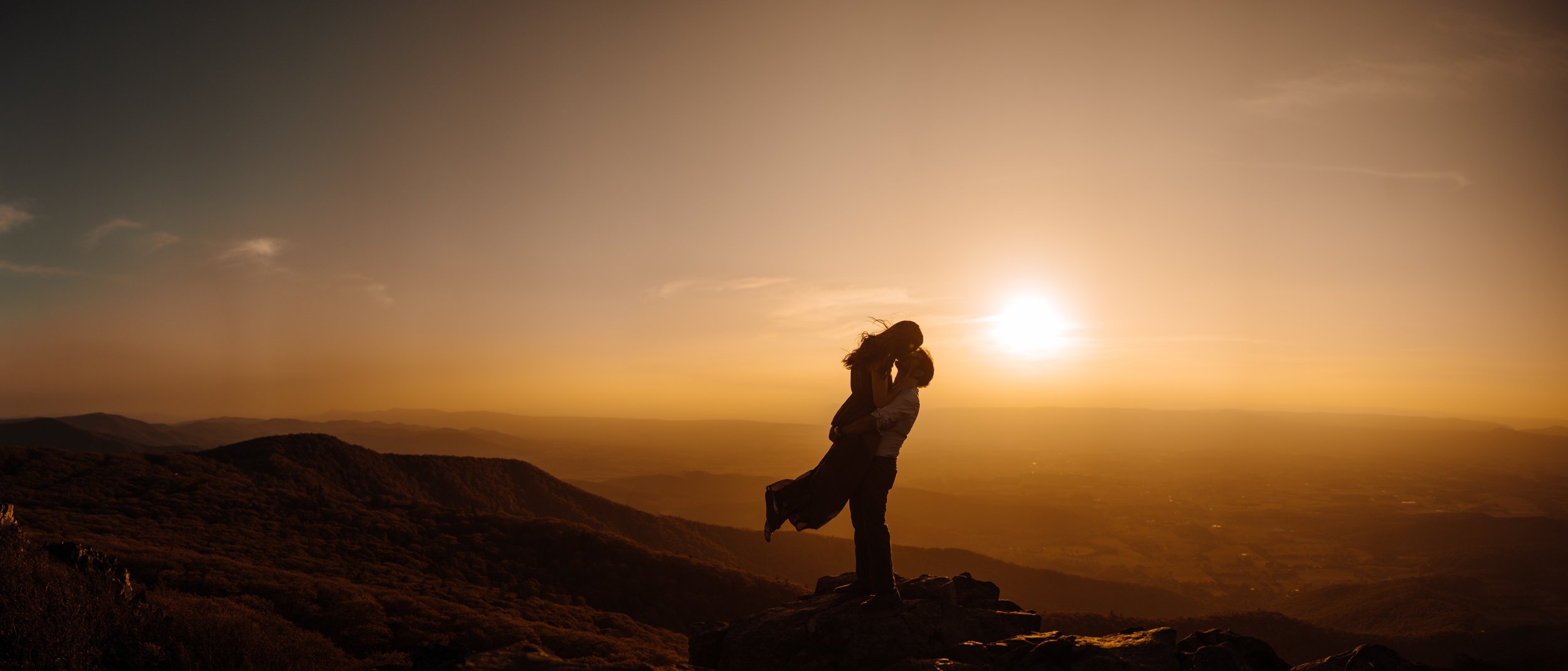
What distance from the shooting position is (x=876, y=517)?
295 inches

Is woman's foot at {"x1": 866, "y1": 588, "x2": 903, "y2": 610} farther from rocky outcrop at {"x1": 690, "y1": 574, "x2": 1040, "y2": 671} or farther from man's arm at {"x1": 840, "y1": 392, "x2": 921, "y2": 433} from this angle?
man's arm at {"x1": 840, "y1": 392, "x2": 921, "y2": 433}

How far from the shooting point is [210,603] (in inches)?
475

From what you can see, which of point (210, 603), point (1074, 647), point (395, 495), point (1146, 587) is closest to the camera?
point (1074, 647)

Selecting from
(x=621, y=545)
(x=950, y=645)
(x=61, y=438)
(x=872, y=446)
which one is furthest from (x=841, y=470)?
(x=61, y=438)

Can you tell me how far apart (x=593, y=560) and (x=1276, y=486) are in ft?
645

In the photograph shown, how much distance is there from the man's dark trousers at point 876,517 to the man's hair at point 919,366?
961mm

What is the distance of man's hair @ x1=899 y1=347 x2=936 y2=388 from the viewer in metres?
7.39

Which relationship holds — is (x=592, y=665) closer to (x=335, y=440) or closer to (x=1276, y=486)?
(x=335, y=440)

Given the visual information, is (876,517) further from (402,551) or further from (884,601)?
(402,551)

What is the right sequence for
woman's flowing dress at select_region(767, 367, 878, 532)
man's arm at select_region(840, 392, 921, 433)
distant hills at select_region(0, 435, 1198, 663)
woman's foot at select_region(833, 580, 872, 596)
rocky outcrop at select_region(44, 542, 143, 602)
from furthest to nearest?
distant hills at select_region(0, 435, 1198, 663), rocky outcrop at select_region(44, 542, 143, 602), woman's foot at select_region(833, 580, 872, 596), woman's flowing dress at select_region(767, 367, 878, 532), man's arm at select_region(840, 392, 921, 433)

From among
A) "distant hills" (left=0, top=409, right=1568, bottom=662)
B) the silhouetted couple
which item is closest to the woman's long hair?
the silhouetted couple

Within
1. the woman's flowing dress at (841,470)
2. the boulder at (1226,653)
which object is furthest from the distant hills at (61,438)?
the boulder at (1226,653)

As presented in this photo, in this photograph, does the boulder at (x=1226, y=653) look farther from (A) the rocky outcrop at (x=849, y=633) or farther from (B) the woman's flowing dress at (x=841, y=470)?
(B) the woman's flowing dress at (x=841, y=470)

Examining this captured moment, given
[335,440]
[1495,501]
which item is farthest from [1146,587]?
[1495,501]
